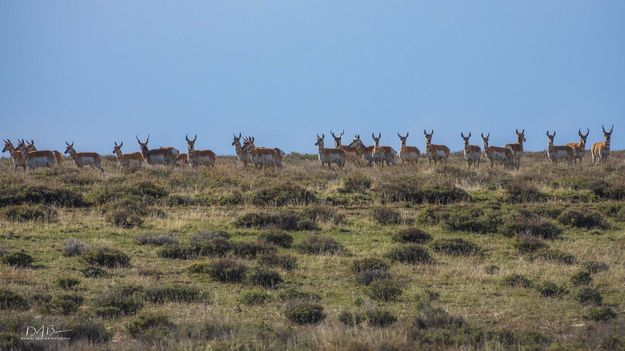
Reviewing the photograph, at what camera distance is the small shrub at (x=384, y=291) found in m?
14.2

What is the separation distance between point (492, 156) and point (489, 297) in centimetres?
2711

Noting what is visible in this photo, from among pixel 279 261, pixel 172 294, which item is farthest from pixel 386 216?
pixel 172 294

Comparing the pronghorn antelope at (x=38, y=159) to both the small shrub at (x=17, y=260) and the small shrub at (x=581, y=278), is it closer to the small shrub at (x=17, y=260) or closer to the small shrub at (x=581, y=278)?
the small shrub at (x=17, y=260)

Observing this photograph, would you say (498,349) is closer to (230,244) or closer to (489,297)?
(489,297)

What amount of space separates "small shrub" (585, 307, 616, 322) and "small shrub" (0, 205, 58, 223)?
15.0 meters

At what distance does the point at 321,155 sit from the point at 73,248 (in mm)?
24439

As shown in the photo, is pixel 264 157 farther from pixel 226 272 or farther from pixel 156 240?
pixel 226 272

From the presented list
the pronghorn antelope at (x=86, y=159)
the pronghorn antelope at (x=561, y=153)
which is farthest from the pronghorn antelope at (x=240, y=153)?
the pronghorn antelope at (x=561, y=153)

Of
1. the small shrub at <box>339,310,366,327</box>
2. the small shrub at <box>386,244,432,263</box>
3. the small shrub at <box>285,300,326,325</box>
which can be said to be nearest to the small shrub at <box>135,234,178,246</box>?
the small shrub at <box>386,244,432,263</box>

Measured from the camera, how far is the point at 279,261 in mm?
16984

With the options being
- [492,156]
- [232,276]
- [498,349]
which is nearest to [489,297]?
[498,349]

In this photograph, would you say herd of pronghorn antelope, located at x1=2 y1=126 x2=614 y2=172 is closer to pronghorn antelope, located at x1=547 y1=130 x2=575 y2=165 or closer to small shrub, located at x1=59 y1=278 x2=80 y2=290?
pronghorn antelope, located at x1=547 y1=130 x2=575 y2=165

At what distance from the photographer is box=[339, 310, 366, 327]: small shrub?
1244cm

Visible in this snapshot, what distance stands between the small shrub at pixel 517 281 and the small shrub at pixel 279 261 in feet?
14.7
